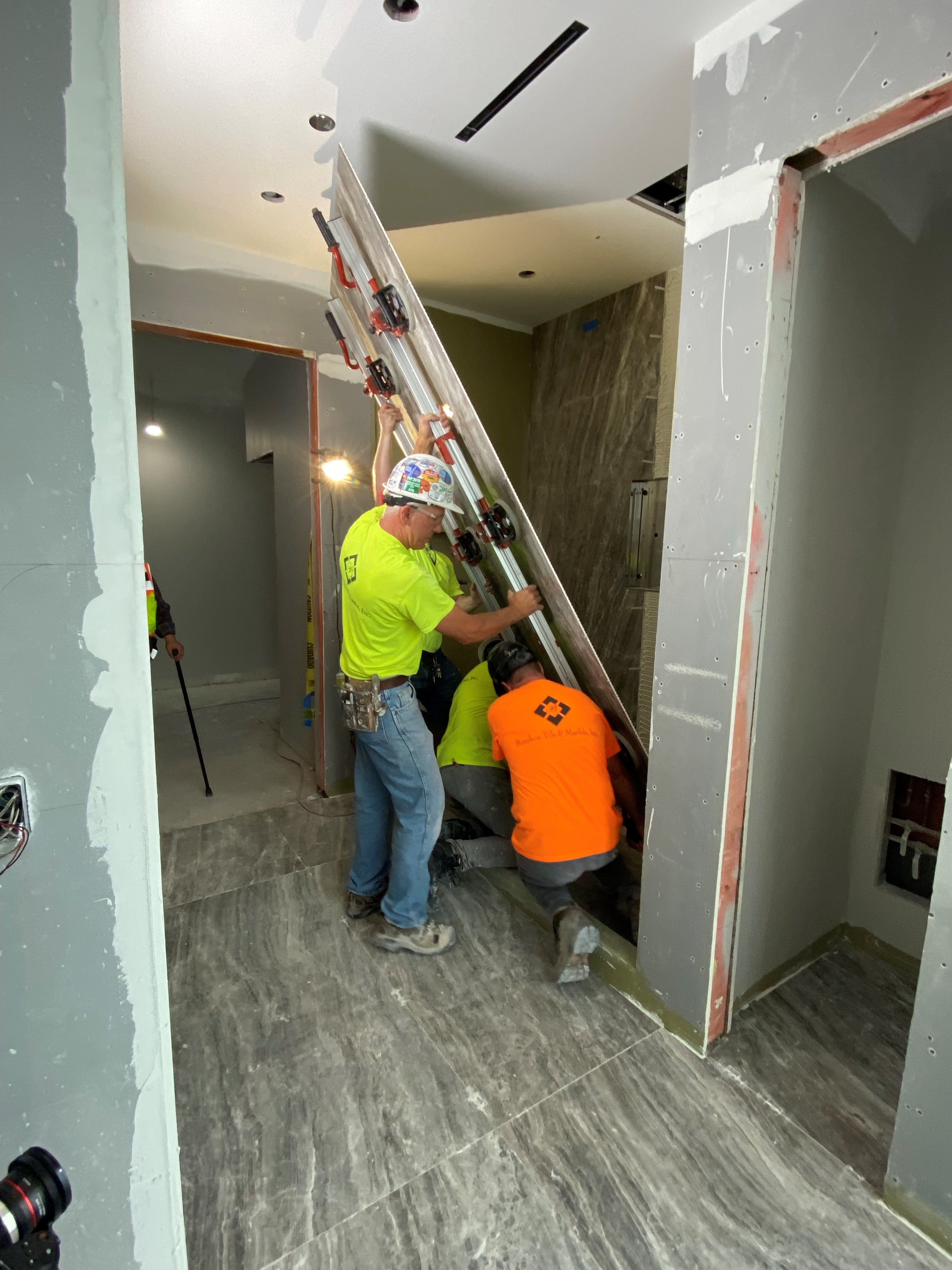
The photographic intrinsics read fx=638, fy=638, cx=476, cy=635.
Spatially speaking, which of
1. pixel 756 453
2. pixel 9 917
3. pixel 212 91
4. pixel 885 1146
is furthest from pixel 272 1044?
pixel 212 91

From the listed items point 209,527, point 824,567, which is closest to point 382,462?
point 824,567

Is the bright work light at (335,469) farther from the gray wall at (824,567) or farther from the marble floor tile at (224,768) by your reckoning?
the gray wall at (824,567)

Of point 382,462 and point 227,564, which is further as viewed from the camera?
point 227,564

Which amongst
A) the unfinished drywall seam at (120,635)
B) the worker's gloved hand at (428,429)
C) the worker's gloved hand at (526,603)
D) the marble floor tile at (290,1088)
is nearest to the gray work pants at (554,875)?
the marble floor tile at (290,1088)

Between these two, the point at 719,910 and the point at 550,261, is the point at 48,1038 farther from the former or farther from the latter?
the point at 550,261

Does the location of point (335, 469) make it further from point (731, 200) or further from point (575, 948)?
point (575, 948)

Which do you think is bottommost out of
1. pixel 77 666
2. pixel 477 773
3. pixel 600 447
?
pixel 477 773

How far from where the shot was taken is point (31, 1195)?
77 centimetres

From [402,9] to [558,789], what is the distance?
212 cm

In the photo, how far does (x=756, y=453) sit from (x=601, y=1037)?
167 cm

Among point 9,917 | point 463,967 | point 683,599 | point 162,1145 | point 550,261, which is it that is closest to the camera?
point 9,917

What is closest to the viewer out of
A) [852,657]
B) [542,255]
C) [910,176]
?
[910,176]

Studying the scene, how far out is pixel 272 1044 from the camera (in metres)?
1.83

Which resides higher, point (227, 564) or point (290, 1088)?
point (227, 564)
